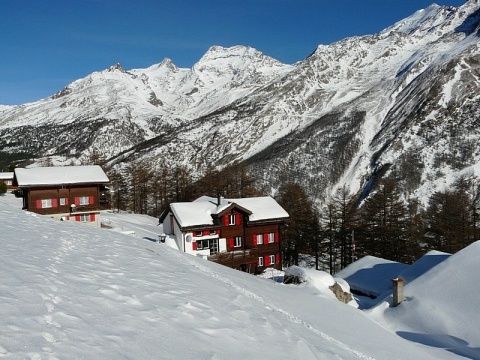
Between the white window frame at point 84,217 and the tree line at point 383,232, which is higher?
the white window frame at point 84,217

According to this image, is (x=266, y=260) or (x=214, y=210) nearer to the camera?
(x=214, y=210)

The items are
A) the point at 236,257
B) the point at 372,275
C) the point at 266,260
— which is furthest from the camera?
the point at 266,260

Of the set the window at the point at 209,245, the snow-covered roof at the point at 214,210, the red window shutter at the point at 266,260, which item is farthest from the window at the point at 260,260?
the window at the point at 209,245

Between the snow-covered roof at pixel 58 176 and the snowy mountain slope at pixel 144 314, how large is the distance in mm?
30212

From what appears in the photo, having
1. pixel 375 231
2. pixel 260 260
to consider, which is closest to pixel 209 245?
pixel 260 260

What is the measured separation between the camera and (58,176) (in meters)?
44.1

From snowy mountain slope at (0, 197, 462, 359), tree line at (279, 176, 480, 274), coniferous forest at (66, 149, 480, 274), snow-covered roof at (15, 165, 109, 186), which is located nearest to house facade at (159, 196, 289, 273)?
coniferous forest at (66, 149, 480, 274)

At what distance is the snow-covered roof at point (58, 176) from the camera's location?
4284 centimetres

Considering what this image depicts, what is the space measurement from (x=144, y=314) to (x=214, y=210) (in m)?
33.4

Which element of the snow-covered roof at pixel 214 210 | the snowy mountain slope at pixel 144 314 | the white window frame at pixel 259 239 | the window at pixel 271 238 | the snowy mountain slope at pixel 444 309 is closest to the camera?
the snowy mountain slope at pixel 144 314

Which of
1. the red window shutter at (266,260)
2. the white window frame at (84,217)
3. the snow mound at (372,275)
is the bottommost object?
the red window shutter at (266,260)

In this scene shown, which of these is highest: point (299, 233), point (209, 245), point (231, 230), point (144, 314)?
point (144, 314)

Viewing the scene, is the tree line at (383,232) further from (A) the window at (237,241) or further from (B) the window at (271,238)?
(A) the window at (237,241)

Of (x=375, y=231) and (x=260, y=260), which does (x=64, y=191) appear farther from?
(x=375, y=231)
